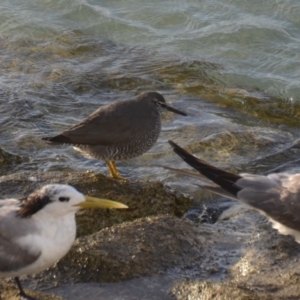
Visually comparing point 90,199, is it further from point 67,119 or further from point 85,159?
point 67,119

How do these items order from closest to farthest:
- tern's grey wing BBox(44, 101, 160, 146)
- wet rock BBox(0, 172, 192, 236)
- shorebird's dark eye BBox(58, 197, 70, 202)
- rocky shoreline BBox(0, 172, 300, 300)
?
1. shorebird's dark eye BBox(58, 197, 70, 202)
2. rocky shoreline BBox(0, 172, 300, 300)
3. wet rock BBox(0, 172, 192, 236)
4. tern's grey wing BBox(44, 101, 160, 146)

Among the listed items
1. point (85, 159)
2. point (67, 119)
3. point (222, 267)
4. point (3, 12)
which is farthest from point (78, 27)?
point (222, 267)

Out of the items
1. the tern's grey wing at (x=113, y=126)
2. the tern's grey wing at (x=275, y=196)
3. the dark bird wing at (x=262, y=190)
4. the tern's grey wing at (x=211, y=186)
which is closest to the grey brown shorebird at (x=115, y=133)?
the tern's grey wing at (x=113, y=126)

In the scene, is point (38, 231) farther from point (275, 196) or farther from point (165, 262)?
point (275, 196)

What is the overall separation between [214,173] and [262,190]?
0.42 m

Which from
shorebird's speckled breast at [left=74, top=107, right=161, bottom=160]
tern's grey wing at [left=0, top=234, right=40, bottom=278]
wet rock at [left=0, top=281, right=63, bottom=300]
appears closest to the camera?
tern's grey wing at [left=0, top=234, right=40, bottom=278]

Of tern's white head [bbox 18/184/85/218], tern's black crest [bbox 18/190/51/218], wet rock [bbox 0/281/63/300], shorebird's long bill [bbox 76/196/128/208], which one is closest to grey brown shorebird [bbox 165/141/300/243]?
shorebird's long bill [bbox 76/196/128/208]

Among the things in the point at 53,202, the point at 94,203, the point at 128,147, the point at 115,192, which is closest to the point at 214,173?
the point at 115,192

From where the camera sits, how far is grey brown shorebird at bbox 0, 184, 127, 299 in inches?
180

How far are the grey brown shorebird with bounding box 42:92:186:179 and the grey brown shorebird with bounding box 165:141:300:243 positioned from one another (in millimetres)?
1429

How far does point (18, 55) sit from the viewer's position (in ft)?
37.8

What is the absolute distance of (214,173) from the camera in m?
5.92

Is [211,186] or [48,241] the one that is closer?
[48,241]

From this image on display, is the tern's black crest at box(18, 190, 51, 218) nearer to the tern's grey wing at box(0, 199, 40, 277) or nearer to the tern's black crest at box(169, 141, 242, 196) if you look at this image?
the tern's grey wing at box(0, 199, 40, 277)
